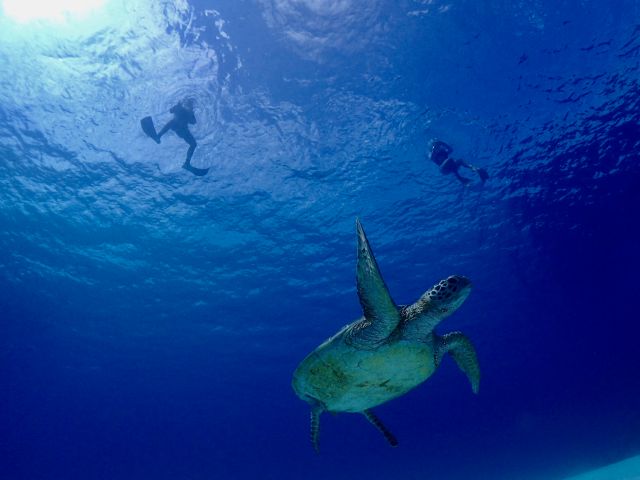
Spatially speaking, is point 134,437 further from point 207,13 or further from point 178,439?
point 207,13

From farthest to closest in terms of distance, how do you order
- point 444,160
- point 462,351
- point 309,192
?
point 309,192
point 444,160
point 462,351

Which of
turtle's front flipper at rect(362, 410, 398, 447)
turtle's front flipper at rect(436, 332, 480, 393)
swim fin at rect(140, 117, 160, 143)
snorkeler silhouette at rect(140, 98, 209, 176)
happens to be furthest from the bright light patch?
turtle's front flipper at rect(362, 410, 398, 447)

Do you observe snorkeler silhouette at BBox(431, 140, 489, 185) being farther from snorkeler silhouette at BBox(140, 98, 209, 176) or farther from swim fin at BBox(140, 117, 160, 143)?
swim fin at BBox(140, 117, 160, 143)

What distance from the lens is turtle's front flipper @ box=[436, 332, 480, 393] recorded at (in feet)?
17.6

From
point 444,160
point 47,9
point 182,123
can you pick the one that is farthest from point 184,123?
point 444,160

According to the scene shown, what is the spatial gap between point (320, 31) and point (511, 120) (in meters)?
6.50

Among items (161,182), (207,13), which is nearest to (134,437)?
(161,182)

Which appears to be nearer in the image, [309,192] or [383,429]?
[383,429]

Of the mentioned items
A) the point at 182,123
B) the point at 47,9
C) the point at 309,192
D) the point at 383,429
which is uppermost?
the point at 309,192

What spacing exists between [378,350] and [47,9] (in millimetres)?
9741

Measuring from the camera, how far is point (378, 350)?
447 cm

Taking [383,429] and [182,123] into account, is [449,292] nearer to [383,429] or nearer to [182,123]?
[383,429]

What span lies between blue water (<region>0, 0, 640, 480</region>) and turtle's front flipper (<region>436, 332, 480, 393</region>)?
7.25 metres

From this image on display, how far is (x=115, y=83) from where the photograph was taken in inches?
376
